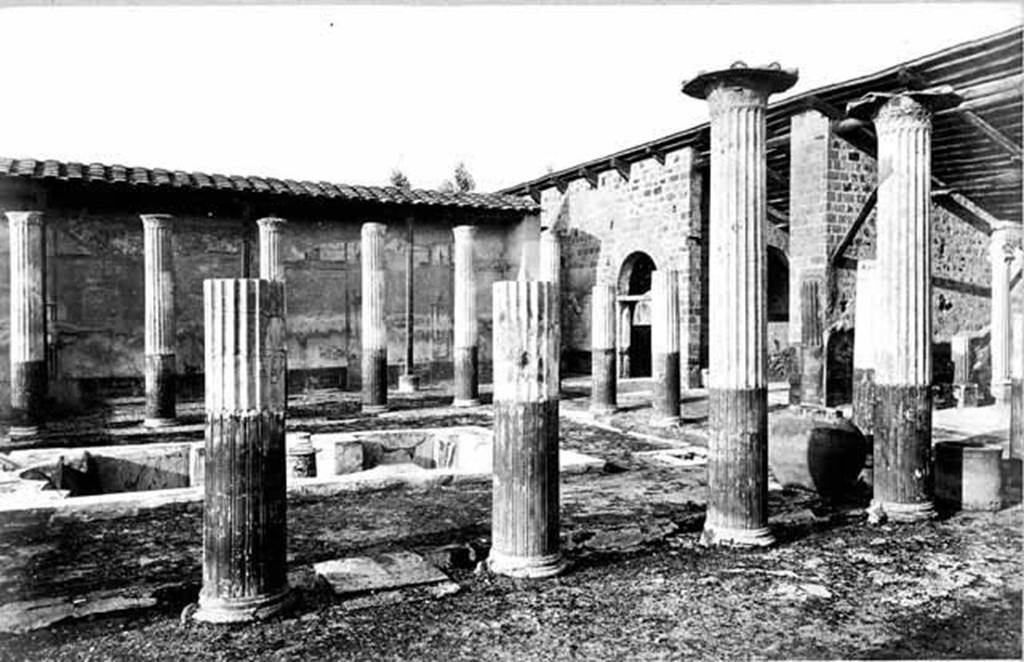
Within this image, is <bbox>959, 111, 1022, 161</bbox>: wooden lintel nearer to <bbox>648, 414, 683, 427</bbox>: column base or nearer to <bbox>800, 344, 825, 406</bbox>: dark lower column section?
<bbox>800, 344, 825, 406</bbox>: dark lower column section

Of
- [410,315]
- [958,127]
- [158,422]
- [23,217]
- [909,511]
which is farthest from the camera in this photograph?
[410,315]

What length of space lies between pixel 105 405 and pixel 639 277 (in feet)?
39.6

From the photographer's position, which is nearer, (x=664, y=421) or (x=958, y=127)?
(x=664, y=421)

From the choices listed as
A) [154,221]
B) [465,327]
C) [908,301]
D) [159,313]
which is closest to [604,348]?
[465,327]

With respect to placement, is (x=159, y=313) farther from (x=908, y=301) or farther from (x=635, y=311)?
(x=635, y=311)

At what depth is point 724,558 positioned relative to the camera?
5539mm

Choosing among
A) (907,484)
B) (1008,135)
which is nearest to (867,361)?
(907,484)

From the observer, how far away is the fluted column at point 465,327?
1488cm

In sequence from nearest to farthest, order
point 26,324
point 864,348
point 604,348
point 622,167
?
1. point 864,348
2. point 26,324
3. point 604,348
4. point 622,167

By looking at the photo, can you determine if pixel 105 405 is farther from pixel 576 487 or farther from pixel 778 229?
pixel 778 229

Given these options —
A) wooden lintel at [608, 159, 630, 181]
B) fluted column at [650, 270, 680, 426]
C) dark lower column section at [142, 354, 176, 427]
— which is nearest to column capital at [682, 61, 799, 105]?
fluted column at [650, 270, 680, 426]

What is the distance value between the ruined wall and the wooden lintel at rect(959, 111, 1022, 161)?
9.80 meters

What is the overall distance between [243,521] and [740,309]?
3.57m

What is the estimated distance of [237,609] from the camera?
14.5 ft
